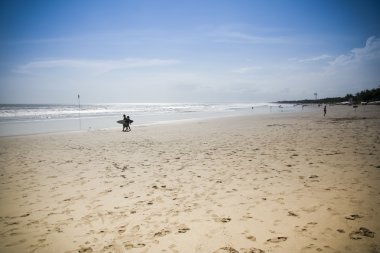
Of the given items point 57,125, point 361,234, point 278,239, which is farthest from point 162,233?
point 57,125

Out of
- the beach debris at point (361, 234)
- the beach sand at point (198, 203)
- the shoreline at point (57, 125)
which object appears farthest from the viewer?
the shoreline at point (57, 125)

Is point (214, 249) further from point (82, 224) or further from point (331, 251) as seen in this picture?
point (82, 224)

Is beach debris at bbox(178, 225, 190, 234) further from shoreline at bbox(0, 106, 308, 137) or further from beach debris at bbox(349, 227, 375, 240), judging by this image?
shoreline at bbox(0, 106, 308, 137)

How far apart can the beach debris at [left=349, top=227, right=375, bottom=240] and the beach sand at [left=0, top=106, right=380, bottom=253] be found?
2cm

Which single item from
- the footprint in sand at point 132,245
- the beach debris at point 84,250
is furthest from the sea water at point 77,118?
the footprint in sand at point 132,245

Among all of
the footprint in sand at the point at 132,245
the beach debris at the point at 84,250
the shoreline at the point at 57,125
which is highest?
the shoreline at the point at 57,125

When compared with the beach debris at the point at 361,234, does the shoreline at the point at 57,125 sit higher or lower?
higher

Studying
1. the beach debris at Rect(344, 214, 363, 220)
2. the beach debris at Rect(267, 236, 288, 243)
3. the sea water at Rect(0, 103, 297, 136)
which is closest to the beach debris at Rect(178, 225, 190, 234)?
the beach debris at Rect(267, 236, 288, 243)

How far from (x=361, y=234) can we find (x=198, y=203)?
10.8 ft

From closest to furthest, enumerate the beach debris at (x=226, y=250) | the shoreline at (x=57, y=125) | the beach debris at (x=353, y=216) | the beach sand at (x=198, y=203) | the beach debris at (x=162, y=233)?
the beach debris at (x=226, y=250) → the beach sand at (x=198, y=203) → the beach debris at (x=162, y=233) → the beach debris at (x=353, y=216) → the shoreline at (x=57, y=125)

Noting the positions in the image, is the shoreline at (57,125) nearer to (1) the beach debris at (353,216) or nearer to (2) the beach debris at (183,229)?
(2) the beach debris at (183,229)

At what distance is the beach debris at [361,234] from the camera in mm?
4105

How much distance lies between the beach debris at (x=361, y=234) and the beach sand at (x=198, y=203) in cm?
2

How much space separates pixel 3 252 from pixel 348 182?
27.3 feet
